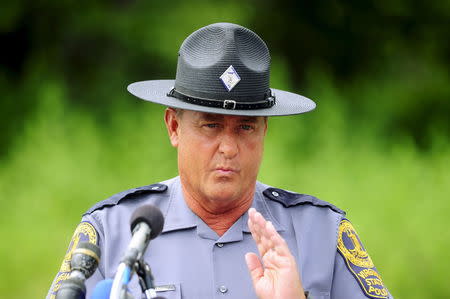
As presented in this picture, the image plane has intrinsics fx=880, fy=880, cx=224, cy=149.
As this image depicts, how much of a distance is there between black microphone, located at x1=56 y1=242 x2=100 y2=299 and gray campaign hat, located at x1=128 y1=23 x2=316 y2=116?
86cm

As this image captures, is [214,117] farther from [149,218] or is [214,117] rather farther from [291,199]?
[149,218]

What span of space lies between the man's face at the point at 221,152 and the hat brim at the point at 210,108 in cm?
5

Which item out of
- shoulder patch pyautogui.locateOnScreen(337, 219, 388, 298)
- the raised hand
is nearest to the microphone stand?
the raised hand

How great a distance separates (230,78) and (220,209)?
0.49 metres

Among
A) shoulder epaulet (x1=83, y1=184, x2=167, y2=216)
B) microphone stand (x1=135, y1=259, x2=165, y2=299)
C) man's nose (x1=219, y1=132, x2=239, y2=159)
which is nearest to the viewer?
microphone stand (x1=135, y1=259, x2=165, y2=299)

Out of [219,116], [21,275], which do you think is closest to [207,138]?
[219,116]

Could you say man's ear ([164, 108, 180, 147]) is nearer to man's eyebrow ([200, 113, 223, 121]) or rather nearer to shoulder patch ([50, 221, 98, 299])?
man's eyebrow ([200, 113, 223, 121])

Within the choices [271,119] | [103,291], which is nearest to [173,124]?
[103,291]

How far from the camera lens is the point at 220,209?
3.26m

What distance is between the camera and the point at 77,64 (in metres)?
8.30

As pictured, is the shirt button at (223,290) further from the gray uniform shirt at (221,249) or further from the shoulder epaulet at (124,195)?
the shoulder epaulet at (124,195)

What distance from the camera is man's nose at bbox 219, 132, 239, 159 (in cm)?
306

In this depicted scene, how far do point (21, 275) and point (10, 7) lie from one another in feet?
10.0

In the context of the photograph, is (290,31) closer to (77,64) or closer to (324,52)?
(324,52)
